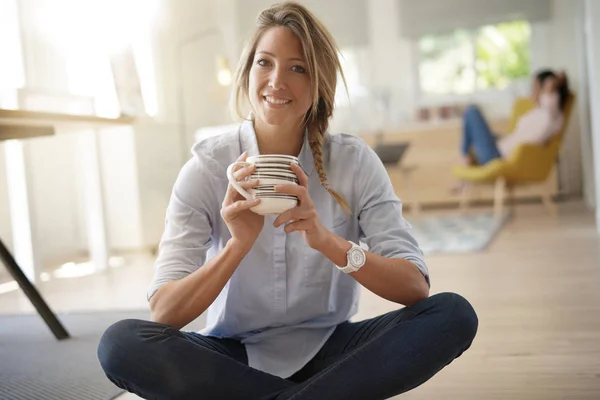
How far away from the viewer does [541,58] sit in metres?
6.95

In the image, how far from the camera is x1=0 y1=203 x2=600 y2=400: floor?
1.54m

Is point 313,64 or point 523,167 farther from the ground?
point 313,64

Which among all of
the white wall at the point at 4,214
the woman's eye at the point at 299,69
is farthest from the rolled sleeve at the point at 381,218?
the white wall at the point at 4,214

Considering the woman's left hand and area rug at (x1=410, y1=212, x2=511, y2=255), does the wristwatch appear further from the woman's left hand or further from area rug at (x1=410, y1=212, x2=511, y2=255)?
area rug at (x1=410, y1=212, x2=511, y2=255)

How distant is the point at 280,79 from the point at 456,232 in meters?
3.59

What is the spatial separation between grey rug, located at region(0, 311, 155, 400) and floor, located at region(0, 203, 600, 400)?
16 cm

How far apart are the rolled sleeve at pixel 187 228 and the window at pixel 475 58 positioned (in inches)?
249

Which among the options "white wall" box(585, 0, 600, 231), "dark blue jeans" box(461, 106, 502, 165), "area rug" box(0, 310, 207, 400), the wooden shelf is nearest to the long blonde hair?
"area rug" box(0, 310, 207, 400)

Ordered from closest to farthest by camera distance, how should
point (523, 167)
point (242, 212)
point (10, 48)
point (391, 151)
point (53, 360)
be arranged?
1. point (242, 212)
2. point (53, 360)
3. point (10, 48)
4. point (523, 167)
5. point (391, 151)

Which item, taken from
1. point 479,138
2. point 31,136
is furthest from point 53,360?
point 479,138

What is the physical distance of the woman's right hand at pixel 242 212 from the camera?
103 cm

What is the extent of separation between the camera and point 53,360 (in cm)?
197

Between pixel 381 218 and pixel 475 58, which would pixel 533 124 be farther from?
pixel 381 218

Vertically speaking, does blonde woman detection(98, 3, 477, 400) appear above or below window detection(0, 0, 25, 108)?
below
